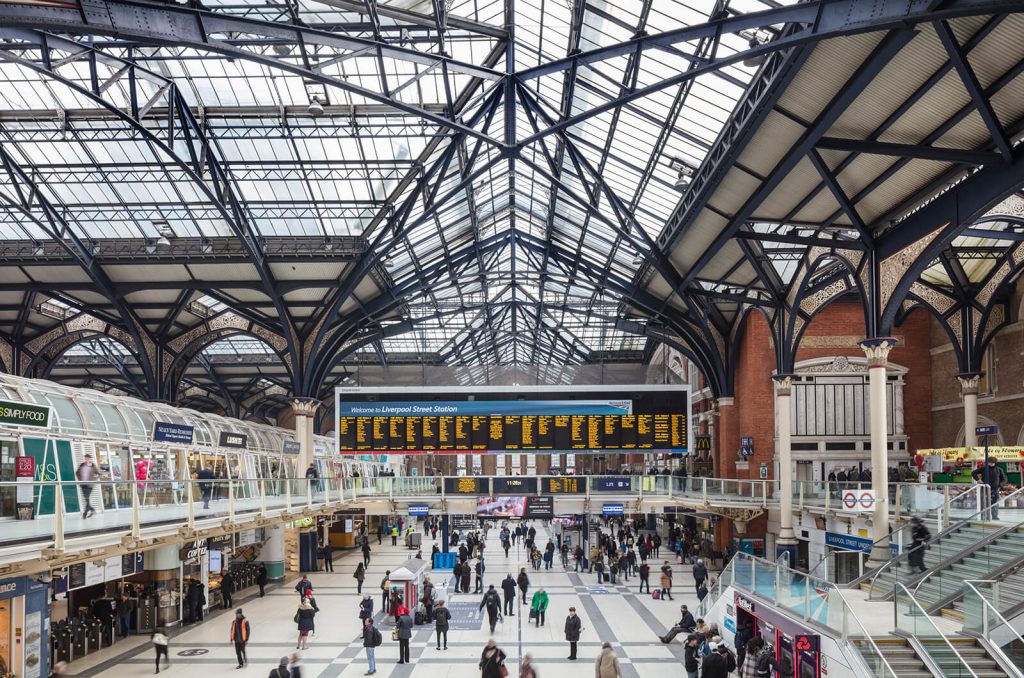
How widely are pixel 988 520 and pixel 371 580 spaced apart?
1035 inches

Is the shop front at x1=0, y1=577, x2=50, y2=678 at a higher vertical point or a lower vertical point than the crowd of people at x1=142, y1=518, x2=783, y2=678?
higher

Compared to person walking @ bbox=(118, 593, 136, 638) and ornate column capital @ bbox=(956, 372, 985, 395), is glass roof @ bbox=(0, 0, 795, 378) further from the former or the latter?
person walking @ bbox=(118, 593, 136, 638)

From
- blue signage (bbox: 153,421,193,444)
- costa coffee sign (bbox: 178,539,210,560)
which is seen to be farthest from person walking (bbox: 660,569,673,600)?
blue signage (bbox: 153,421,193,444)

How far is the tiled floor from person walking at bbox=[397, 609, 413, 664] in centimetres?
29

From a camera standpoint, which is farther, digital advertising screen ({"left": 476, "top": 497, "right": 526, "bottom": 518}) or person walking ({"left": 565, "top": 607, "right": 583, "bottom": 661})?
digital advertising screen ({"left": 476, "top": 497, "right": 526, "bottom": 518})

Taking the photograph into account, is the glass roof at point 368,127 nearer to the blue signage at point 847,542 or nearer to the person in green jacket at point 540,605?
the blue signage at point 847,542

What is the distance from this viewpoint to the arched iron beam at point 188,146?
20.1m

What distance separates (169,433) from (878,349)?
65.0ft

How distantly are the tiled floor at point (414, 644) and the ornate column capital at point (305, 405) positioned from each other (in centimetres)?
864

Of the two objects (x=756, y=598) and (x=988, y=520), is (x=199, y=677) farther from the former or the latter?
(x=988, y=520)

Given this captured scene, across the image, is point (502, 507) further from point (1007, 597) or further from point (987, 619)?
point (987, 619)

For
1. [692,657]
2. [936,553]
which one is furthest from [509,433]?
[936,553]

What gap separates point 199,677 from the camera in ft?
68.7

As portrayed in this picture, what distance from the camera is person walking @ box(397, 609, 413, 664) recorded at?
72.9 feet
